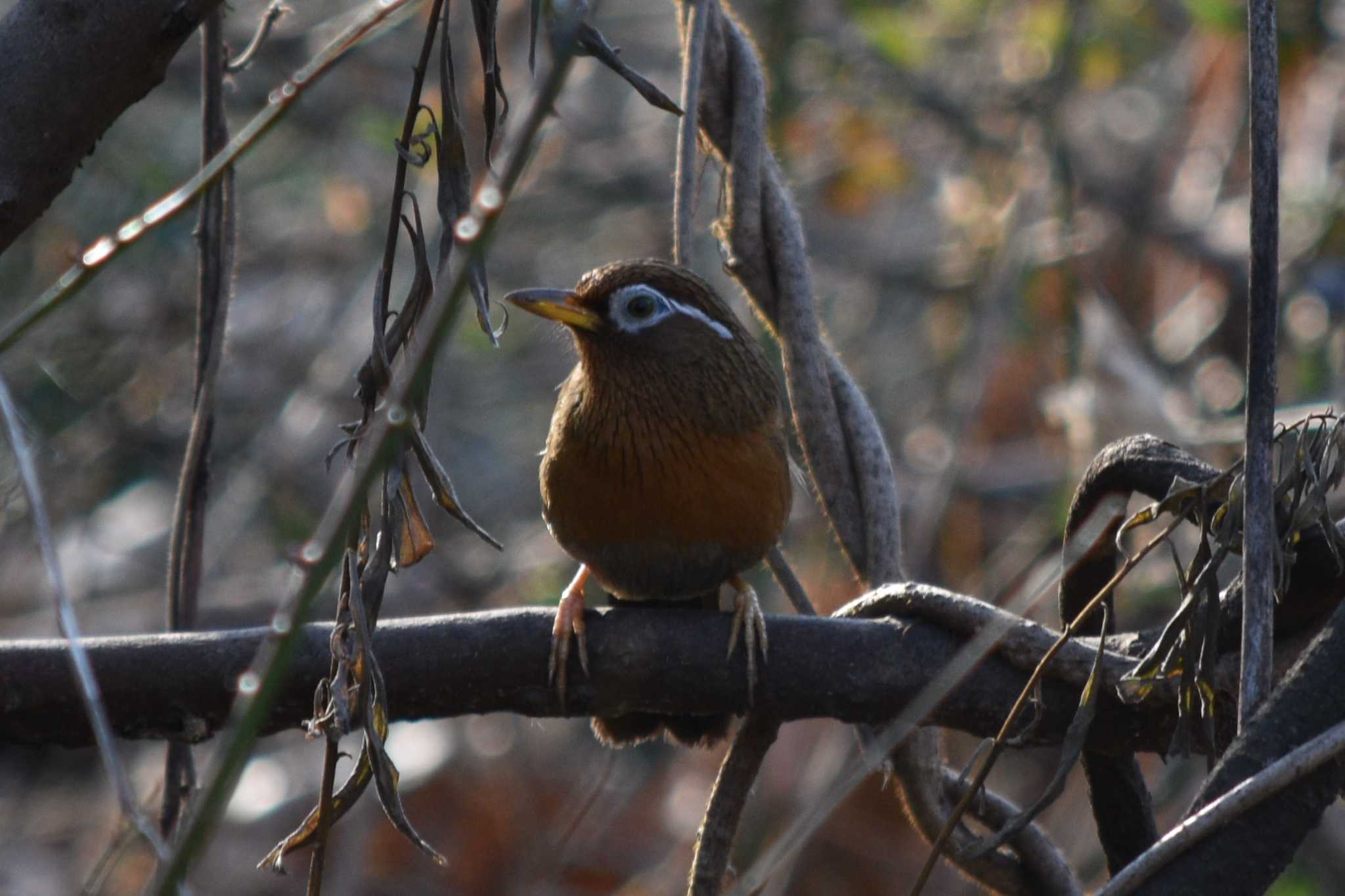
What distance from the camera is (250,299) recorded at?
6652 mm

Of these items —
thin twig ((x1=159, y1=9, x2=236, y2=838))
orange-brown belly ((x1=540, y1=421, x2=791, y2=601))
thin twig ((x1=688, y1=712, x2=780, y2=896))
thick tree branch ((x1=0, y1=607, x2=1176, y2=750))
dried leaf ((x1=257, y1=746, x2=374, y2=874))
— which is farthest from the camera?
orange-brown belly ((x1=540, y1=421, x2=791, y2=601))

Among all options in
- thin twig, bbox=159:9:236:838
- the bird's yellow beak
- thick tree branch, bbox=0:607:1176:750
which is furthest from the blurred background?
thick tree branch, bbox=0:607:1176:750

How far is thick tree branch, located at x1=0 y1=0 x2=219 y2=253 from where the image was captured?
1.65 meters

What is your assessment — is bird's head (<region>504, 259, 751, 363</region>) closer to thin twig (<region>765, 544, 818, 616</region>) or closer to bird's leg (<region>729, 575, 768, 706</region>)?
thin twig (<region>765, 544, 818, 616</region>)

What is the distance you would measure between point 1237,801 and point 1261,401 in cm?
42

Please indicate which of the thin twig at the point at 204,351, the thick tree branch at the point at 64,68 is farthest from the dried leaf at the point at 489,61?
the thin twig at the point at 204,351

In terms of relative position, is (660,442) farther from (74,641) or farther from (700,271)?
(700,271)

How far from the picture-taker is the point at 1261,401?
5.16 ft

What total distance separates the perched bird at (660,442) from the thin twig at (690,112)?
388 millimetres

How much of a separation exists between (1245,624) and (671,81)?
5140mm

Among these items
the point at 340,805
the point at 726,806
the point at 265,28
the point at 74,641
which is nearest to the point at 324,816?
the point at 340,805

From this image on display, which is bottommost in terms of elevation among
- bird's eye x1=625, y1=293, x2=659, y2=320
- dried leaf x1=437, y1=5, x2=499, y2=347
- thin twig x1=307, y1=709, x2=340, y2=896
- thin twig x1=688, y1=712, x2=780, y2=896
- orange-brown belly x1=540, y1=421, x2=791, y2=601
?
thin twig x1=688, y1=712, x2=780, y2=896

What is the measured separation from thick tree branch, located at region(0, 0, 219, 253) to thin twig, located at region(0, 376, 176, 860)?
0.77 ft

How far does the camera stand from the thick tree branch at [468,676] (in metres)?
1.90
